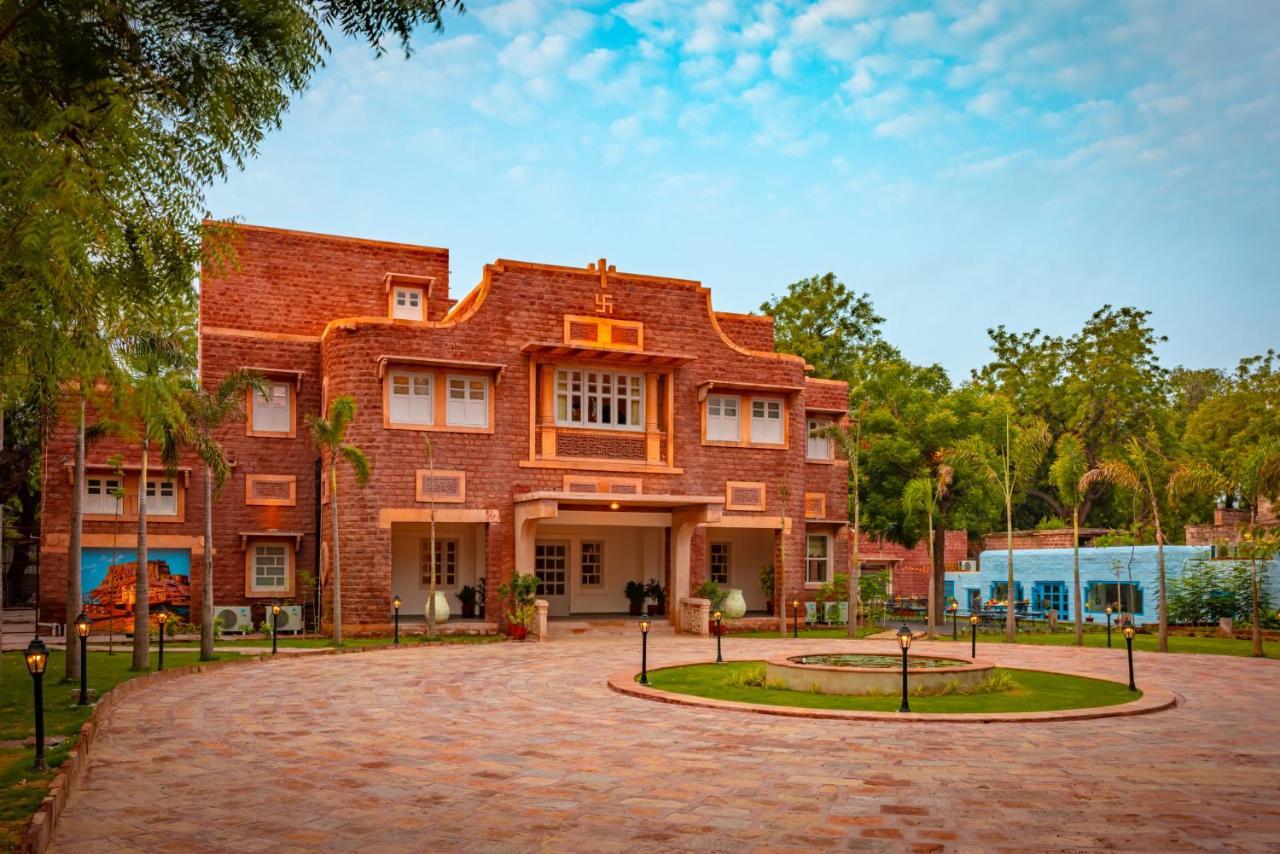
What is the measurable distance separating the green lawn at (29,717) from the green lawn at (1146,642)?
1578cm

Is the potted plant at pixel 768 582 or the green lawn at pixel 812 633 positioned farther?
the potted plant at pixel 768 582

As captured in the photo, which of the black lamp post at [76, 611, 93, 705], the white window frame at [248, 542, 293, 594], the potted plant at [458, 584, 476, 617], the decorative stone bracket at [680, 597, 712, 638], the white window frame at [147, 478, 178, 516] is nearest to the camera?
the black lamp post at [76, 611, 93, 705]

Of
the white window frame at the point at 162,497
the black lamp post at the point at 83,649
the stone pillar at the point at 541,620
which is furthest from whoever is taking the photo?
the white window frame at the point at 162,497

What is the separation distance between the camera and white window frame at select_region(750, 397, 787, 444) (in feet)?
97.8

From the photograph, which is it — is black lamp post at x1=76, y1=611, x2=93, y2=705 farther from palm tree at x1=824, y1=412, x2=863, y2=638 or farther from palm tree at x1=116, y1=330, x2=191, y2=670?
palm tree at x1=824, y1=412, x2=863, y2=638

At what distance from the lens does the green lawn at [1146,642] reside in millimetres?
23172

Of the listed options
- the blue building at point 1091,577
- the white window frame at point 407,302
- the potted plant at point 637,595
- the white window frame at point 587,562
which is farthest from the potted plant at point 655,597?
the blue building at point 1091,577

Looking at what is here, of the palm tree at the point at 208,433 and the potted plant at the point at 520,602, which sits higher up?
the palm tree at the point at 208,433

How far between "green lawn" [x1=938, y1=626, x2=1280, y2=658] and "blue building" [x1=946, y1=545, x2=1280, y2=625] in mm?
2972

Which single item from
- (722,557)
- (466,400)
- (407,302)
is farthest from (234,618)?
(722,557)

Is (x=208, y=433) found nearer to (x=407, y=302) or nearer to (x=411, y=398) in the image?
(x=411, y=398)

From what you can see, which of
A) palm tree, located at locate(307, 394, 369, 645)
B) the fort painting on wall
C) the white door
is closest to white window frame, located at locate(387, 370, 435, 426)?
palm tree, located at locate(307, 394, 369, 645)

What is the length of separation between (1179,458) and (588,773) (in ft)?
133

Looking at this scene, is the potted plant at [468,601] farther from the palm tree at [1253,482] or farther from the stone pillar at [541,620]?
the palm tree at [1253,482]
